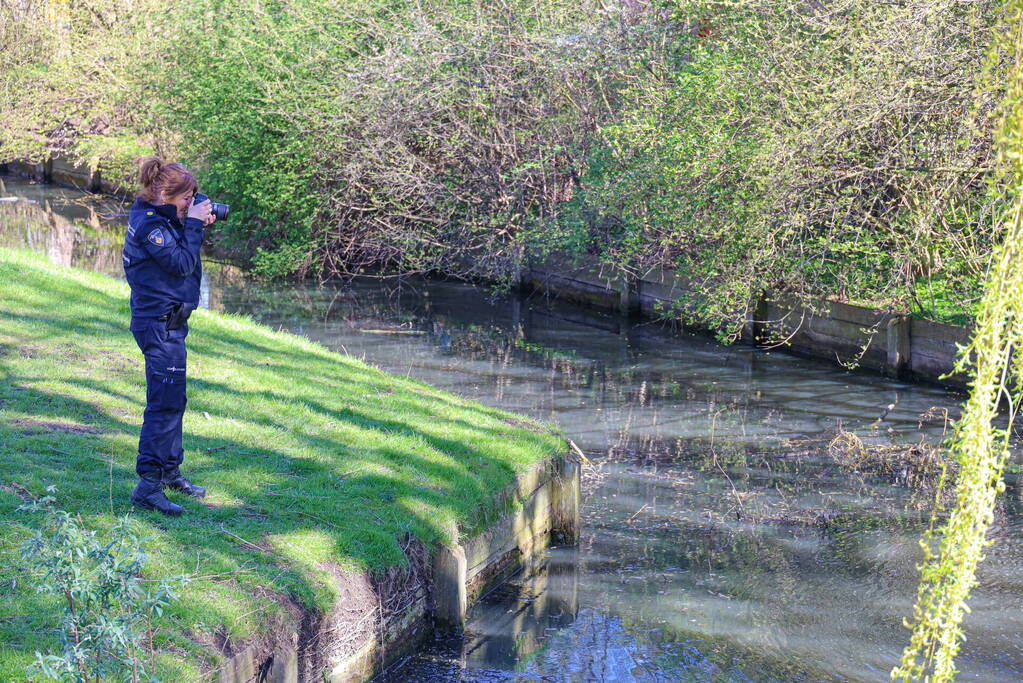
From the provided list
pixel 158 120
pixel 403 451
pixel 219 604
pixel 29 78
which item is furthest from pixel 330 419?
pixel 29 78

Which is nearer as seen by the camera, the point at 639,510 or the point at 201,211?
the point at 201,211

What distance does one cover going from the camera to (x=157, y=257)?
6.40 metres

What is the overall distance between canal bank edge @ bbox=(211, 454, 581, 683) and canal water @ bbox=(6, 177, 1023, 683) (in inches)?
6.9

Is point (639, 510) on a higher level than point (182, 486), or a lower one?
lower

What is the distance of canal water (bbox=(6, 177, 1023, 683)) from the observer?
7.95m

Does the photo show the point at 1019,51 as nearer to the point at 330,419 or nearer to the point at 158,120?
the point at 330,419

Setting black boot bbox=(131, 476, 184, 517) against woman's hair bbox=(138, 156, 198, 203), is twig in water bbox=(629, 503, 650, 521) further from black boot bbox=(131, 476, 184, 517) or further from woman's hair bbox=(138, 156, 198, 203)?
woman's hair bbox=(138, 156, 198, 203)

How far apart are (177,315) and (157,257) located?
38 cm

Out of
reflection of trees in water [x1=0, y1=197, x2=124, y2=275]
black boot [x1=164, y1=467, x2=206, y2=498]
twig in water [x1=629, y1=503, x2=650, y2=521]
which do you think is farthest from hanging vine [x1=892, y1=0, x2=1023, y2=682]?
reflection of trees in water [x1=0, y1=197, x2=124, y2=275]

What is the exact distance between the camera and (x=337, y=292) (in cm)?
2430

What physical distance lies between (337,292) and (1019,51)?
21523 mm

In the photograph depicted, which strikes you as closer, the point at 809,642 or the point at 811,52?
the point at 809,642

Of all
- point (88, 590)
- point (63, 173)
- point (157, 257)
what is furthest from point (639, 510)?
point (63, 173)

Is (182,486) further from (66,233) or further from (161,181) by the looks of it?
(66,233)
